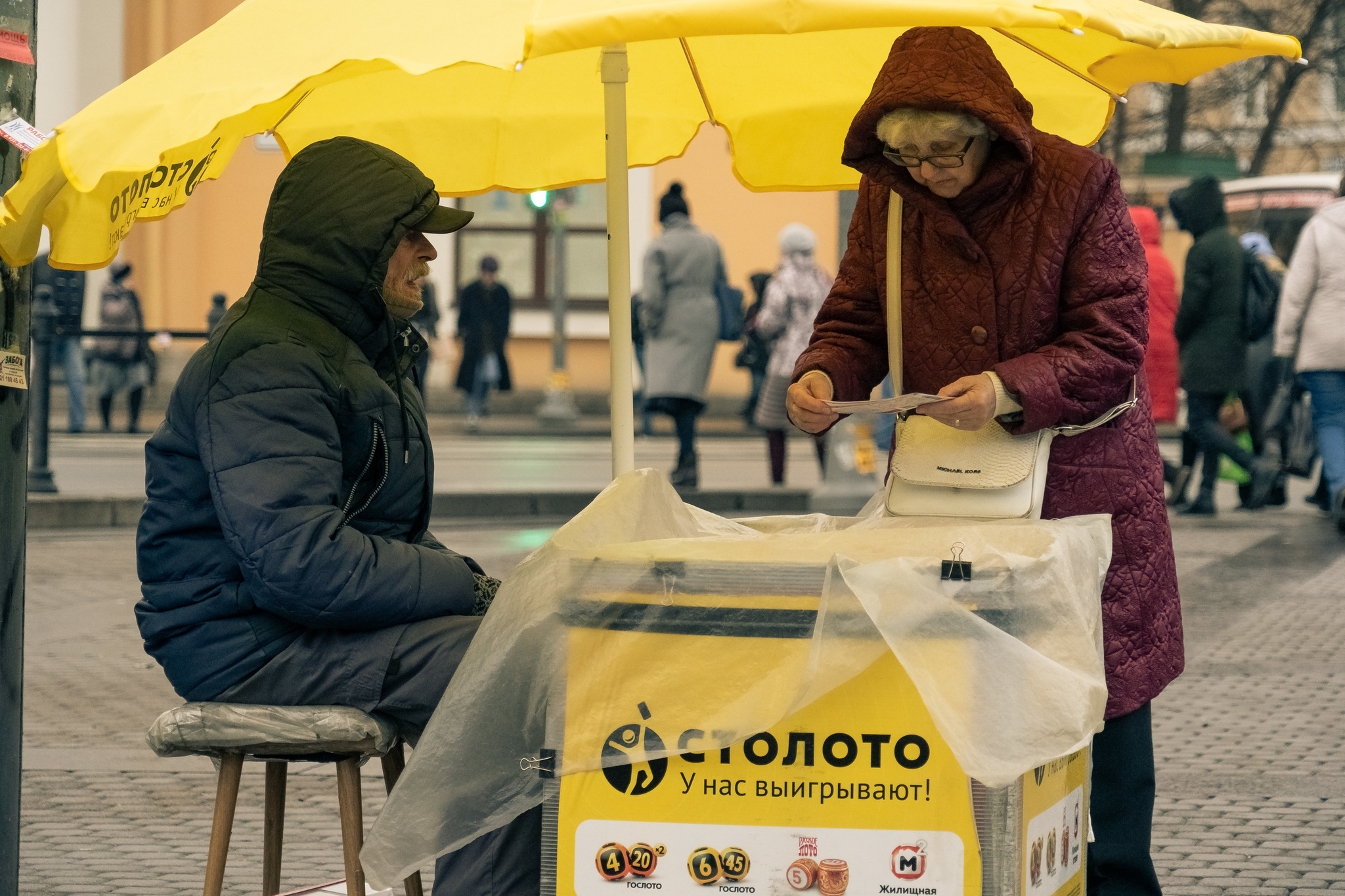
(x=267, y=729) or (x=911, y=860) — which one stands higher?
(x=267, y=729)

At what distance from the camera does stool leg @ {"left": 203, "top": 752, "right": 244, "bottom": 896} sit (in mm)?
3066

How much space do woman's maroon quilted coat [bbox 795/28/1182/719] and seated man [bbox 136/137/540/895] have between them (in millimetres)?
792

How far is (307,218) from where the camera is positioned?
3131 millimetres

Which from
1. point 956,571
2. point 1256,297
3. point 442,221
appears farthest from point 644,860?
point 1256,297

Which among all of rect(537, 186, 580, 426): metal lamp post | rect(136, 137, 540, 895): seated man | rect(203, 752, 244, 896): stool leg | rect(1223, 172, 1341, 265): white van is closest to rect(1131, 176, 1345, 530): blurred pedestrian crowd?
rect(136, 137, 540, 895): seated man

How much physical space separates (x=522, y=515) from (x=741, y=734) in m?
8.95

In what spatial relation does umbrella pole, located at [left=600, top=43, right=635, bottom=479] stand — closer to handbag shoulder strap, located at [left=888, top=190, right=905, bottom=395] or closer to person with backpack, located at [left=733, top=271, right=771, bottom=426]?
handbag shoulder strap, located at [left=888, top=190, right=905, bottom=395]

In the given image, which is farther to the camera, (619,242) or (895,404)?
(619,242)

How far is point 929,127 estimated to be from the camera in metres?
2.95

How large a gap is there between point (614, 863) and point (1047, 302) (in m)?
1.24

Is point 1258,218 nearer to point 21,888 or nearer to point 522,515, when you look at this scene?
point 522,515

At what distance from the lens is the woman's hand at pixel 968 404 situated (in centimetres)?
→ 288

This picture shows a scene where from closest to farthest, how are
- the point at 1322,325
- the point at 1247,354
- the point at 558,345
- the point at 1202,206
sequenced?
1. the point at 1322,325
2. the point at 1202,206
3. the point at 1247,354
4. the point at 558,345

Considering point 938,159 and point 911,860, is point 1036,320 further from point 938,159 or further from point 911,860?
point 911,860
